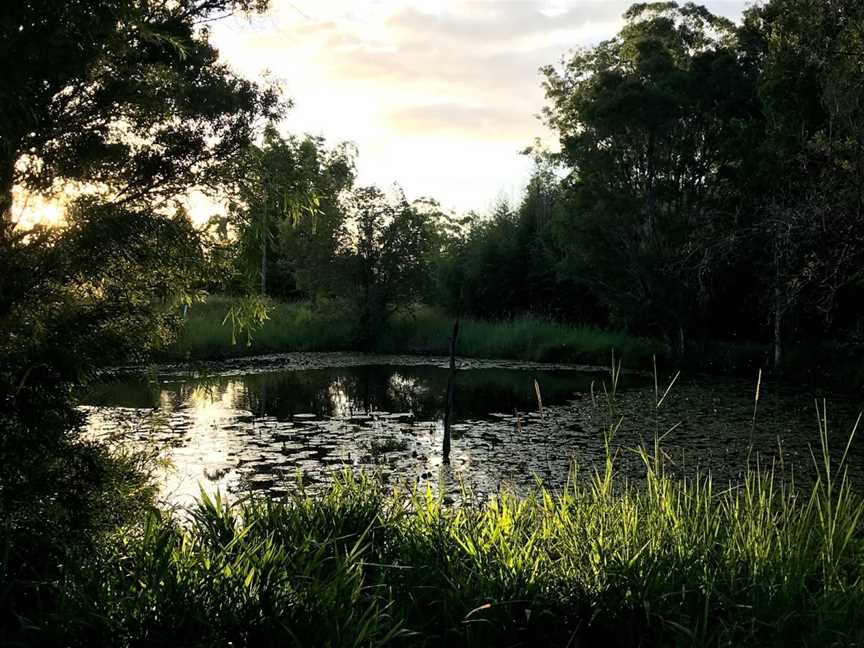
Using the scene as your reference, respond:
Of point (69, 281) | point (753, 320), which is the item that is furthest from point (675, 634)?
point (753, 320)

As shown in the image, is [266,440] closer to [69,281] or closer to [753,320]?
[69,281]

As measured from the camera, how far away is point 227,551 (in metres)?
3.58

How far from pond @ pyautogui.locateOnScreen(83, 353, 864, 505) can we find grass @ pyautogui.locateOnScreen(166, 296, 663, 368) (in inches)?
121

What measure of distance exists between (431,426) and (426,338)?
14.5m

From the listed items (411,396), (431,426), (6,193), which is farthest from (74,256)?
(411,396)

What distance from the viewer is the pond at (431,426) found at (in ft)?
28.5

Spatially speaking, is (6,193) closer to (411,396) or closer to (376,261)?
(411,396)

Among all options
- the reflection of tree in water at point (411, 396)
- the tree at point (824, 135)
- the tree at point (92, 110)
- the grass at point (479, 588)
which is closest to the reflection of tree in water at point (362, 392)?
the reflection of tree in water at point (411, 396)

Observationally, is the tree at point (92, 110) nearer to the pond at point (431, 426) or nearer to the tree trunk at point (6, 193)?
the tree trunk at point (6, 193)

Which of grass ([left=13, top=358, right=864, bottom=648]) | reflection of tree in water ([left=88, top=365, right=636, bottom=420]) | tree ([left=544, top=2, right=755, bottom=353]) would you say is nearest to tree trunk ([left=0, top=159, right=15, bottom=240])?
grass ([left=13, top=358, right=864, bottom=648])

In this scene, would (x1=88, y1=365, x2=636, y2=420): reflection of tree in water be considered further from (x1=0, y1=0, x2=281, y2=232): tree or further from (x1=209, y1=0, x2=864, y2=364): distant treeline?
(x1=0, y1=0, x2=281, y2=232): tree

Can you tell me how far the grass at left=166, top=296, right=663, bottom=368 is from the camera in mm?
23375

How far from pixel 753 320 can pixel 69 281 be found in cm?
2194

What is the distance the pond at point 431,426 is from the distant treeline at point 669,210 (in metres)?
2.19
